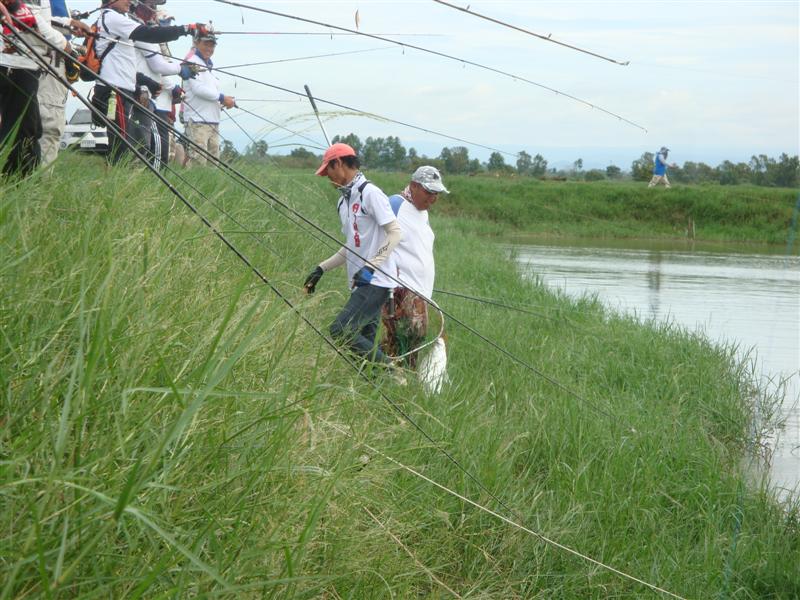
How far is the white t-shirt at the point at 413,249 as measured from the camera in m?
5.80

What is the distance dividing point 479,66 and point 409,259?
2.29 m

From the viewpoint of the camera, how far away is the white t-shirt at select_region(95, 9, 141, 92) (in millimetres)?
6656

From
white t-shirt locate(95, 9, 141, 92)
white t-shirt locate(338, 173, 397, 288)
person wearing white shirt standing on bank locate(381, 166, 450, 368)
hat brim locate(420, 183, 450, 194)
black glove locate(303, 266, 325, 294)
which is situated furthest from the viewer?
white t-shirt locate(95, 9, 141, 92)

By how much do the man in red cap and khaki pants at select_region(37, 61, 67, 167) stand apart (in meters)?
1.36

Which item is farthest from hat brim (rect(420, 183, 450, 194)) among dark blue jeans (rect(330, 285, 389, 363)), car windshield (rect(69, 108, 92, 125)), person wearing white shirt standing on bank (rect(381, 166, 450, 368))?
car windshield (rect(69, 108, 92, 125))

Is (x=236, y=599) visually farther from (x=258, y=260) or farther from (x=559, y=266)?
(x=559, y=266)

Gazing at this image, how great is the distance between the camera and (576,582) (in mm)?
3730

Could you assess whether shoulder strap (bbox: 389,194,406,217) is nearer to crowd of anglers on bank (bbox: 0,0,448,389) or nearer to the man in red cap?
crowd of anglers on bank (bbox: 0,0,448,389)

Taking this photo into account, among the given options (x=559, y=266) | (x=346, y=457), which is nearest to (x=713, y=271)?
(x=559, y=266)

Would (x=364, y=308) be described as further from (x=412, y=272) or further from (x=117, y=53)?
(x=117, y=53)

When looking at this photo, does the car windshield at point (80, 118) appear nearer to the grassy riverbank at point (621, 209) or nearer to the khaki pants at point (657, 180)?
the grassy riverbank at point (621, 209)

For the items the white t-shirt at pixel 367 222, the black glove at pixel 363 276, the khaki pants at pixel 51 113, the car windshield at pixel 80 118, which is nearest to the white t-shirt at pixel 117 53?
the khaki pants at pixel 51 113

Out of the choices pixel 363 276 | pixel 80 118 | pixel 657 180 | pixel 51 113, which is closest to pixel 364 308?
pixel 363 276

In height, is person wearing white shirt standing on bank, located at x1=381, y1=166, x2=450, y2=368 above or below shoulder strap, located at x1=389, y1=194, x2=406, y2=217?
below
